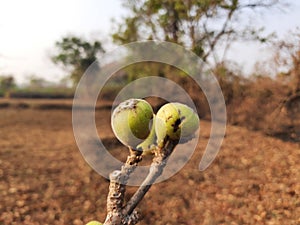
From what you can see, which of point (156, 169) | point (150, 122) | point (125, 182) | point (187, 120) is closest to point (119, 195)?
point (125, 182)

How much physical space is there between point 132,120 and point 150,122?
11cm

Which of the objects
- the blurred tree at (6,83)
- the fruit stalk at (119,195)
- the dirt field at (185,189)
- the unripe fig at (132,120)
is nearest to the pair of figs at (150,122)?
the unripe fig at (132,120)

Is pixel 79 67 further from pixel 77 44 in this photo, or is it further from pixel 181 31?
pixel 181 31

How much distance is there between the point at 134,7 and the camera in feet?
55.4

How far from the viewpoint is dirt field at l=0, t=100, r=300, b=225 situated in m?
6.16

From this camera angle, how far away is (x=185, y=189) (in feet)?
23.6

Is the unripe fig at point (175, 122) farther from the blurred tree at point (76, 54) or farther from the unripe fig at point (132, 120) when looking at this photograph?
the blurred tree at point (76, 54)

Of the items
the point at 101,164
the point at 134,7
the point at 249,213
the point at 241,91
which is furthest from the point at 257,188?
the point at 134,7

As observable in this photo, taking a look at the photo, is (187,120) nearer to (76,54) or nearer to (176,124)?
(176,124)

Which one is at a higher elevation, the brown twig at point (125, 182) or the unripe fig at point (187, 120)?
the unripe fig at point (187, 120)

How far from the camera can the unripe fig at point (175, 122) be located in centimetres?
147

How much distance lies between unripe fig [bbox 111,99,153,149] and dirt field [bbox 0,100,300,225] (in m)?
4.84

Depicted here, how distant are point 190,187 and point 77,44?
39.2 metres

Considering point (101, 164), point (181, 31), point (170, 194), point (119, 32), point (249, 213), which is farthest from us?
point (119, 32)
